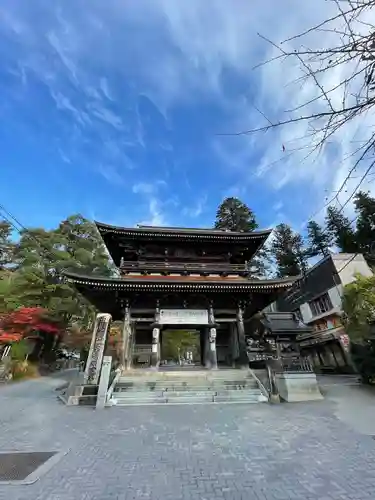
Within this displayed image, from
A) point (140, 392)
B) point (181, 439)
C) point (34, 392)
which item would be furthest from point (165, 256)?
point (181, 439)

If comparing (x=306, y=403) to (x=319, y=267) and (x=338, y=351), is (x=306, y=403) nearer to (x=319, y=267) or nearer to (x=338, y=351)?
(x=338, y=351)

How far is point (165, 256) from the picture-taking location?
1558cm

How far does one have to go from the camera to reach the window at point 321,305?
2341 centimetres

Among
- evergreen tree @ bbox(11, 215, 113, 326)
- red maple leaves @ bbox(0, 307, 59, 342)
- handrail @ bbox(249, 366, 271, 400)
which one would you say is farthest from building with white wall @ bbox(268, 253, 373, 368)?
red maple leaves @ bbox(0, 307, 59, 342)

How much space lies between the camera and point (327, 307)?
23.5 meters

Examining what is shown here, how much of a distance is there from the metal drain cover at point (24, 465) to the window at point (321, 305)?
23243mm

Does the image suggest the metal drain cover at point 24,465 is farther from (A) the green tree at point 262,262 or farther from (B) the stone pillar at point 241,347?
(A) the green tree at point 262,262

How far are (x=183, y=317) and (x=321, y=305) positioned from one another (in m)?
16.9

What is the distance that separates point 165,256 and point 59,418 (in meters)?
9.43

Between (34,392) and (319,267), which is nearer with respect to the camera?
(34,392)

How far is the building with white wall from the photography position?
2114 centimetres

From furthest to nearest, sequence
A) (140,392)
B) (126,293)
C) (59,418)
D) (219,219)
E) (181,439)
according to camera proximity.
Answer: (219,219) < (126,293) < (140,392) < (59,418) < (181,439)

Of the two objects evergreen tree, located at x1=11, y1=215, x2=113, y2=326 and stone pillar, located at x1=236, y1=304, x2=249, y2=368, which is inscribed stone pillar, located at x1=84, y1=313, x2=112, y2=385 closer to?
stone pillar, located at x1=236, y1=304, x2=249, y2=368

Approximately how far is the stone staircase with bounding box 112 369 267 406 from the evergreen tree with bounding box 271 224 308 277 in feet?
81.0
